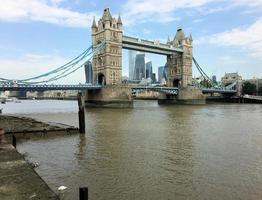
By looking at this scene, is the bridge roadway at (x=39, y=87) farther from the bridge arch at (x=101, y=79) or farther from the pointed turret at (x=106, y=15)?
the pointed turret at (x=106, y=15)

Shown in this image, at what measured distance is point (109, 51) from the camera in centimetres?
6881

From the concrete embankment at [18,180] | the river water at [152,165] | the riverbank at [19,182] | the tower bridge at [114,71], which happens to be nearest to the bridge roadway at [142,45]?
the tower bridge at [114,71]

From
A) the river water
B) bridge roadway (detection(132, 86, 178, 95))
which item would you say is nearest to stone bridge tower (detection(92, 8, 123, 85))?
bridge roadway (detection(132, 86, 178, 95))

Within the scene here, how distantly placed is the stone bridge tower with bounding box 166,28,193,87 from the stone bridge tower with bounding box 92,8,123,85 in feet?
76.3

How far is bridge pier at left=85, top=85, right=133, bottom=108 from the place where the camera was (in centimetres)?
6306

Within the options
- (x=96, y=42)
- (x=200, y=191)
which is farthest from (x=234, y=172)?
(x=96, y=42)

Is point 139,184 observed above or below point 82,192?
below

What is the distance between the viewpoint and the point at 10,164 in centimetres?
1031

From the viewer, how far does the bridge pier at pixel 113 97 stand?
207ft

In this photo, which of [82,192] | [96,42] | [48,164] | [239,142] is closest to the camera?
[82,192]

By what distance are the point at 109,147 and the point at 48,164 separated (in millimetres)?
4313

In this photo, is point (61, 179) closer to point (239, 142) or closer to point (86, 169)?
point (86, 169)

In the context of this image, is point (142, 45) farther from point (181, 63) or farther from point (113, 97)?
point (181, 63)

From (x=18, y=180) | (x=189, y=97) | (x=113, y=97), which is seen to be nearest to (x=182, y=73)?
(x=189, y=97)
